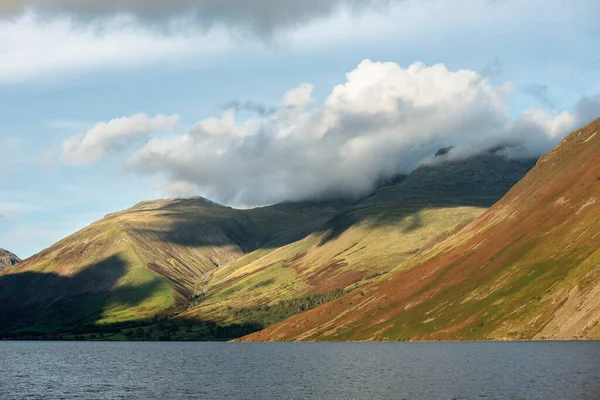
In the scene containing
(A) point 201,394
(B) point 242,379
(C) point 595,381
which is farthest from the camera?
(B) point 242,379

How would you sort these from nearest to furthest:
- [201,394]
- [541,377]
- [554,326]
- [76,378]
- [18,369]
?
[541,377] → [201,394] → [76,378] → [18,369] → [554,326]

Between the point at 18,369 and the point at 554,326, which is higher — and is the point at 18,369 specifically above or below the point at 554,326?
above

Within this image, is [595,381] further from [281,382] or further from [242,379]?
[242,379]

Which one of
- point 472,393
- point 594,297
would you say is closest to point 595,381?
point 472,393

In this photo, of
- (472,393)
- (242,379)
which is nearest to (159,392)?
(242,379)

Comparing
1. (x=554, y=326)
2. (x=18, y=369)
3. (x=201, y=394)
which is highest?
(x=18, y=369)

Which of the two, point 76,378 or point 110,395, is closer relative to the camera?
point 110,395

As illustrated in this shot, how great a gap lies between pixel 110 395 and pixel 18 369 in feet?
277

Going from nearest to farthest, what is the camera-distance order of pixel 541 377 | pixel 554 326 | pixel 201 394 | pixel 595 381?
pixel 595 381 → pixel 541 377 → pixel 201 394 → pixel 554 326

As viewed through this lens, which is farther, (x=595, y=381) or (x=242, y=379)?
(x=242, y=379)

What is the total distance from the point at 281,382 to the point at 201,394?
2035 cm

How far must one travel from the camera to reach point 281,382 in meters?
125

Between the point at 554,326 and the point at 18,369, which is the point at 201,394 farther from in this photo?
the point at 554,326

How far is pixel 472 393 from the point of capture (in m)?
91.9
